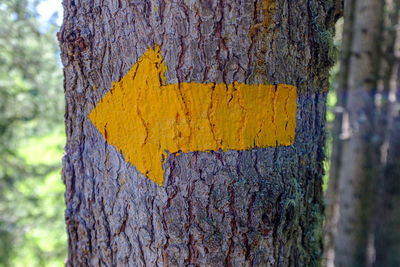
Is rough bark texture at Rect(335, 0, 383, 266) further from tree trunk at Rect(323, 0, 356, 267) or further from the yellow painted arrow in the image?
the yellow painted arrow

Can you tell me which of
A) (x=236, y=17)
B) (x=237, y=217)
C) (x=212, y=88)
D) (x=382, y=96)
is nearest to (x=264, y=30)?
(x=236, y=17)

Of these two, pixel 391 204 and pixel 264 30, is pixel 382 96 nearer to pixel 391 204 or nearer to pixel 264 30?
pixel 391 204

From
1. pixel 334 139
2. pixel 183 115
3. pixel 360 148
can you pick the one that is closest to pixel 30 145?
pixel 334 139

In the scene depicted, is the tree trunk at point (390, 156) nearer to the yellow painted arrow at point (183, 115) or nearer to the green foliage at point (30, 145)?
the yellow painted arrow at point (183, 115)

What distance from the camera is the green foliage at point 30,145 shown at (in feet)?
14.3

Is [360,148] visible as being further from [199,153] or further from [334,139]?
[199,153]

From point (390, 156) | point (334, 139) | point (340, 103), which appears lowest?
point (390, 156)

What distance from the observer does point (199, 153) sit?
0.94 meters

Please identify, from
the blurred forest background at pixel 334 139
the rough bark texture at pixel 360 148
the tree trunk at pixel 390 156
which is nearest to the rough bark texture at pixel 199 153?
the blurred forest background at pixel 334 139

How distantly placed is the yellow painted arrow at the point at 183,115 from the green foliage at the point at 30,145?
3693 mm

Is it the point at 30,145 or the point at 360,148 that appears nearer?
the point at 360,148

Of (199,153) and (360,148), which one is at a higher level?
(360,148)

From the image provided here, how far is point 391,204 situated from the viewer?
525 cm

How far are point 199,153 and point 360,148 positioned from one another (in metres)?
4.22
